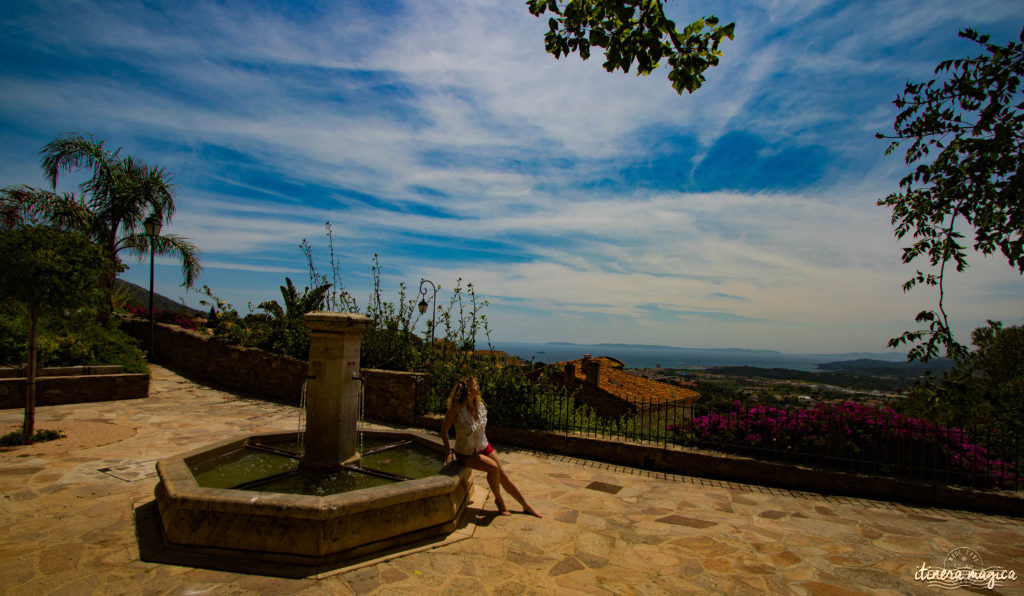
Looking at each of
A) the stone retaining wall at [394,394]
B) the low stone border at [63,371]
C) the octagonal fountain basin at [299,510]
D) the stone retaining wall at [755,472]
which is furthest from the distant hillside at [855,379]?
the low stone border at [63,371]

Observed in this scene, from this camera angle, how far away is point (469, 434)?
15.6 ft

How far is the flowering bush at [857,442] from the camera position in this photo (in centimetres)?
588

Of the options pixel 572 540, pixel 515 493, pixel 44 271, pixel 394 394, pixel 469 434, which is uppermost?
pixel 44 271

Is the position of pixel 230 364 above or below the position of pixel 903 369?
above

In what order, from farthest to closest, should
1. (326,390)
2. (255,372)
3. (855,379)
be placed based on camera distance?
(855,379) → (255,372) → (326,390)

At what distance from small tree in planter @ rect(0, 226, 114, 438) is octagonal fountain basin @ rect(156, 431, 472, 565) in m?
3.52

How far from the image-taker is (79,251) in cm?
632

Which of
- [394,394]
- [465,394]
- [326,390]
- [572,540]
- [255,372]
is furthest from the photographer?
[255,372]

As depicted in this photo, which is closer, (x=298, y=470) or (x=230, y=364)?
(x=298, y=470)


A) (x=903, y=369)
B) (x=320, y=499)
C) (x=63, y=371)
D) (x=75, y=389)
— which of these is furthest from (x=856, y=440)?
(x=903, y=369)

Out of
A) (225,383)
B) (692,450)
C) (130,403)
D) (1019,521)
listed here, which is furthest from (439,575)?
(225,383)

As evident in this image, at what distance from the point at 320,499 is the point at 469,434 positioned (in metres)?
1.65

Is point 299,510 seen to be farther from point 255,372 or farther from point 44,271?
point 255,372

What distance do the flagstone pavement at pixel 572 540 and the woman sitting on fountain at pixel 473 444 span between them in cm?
28
